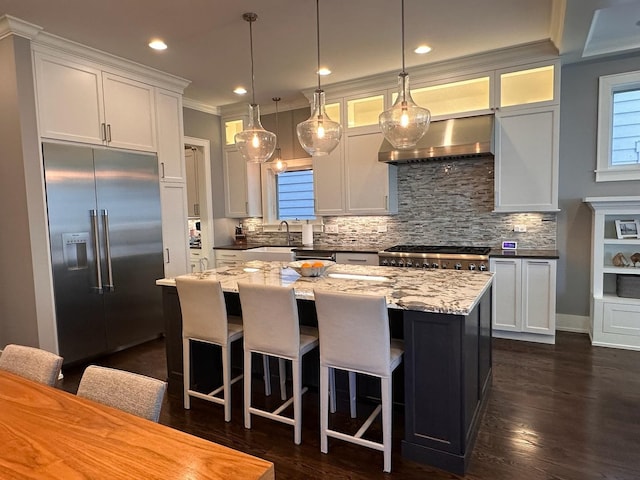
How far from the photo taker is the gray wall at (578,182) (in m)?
3.95

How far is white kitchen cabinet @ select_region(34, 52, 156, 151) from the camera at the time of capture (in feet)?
11.0

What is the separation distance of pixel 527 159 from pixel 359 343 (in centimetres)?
303

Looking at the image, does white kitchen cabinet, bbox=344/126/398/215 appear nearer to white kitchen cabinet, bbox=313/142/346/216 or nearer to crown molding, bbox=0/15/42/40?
white kitchen cabinet, bbox=313/142/346/216

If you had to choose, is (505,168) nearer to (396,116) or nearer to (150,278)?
(396,116)

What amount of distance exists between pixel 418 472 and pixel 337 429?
1.90 ft

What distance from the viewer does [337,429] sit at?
247 cm

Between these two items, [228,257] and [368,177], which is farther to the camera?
[228,257]

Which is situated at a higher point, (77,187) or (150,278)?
(77,187)

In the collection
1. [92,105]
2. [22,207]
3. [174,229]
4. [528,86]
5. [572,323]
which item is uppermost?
[528,86]

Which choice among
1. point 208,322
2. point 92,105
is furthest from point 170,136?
point 208,322

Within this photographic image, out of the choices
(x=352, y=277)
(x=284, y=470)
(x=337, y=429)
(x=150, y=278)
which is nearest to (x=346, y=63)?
(x=352, y=277)

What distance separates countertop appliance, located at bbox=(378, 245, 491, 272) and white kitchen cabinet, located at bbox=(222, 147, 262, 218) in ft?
7.84

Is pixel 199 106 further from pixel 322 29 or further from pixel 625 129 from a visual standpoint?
pixel 625 129

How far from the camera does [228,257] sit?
5.67m
